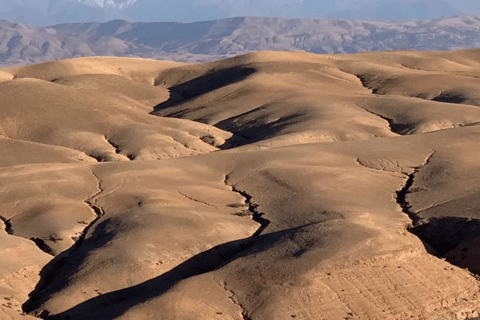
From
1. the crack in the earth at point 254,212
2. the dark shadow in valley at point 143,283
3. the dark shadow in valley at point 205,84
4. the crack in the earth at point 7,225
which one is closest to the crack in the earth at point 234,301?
the dark shadow in valley at point 143,283

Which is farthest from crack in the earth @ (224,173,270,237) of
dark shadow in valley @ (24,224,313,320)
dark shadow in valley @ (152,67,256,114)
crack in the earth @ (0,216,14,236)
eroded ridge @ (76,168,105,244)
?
dark shadow in valley @ (152,67,256,114)

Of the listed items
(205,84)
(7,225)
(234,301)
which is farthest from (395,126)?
(234,301)

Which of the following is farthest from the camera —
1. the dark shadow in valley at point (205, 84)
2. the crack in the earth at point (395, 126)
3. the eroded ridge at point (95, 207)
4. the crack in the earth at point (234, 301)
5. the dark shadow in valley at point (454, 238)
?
the dark shadow in valley at point (205, 84)

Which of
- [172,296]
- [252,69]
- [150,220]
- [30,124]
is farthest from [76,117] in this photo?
[172,296]

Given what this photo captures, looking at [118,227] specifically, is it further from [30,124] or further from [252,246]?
[30,124]

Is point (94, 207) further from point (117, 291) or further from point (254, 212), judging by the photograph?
point (117, 291)

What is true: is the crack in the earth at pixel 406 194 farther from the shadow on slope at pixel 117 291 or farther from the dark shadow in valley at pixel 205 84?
the dark shadow in valley at pixel 205 84

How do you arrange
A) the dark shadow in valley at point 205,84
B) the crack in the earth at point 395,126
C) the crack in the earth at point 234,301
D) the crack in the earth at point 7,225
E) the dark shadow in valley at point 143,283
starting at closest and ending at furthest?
the crack in the earth at point 234,301, the dark shadow in valley at point 143,283, the crack in the earth at point 7,225, the crack in the earth at point 395,126, the dark shadow in valley at point 205,84

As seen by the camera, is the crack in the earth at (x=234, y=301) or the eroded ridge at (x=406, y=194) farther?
the eroded ridge at (x=406, y=194)

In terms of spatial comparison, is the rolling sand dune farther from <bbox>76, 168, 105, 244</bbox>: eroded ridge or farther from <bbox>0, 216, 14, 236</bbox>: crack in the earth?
<bbox>0, 216, 14, 236</bbox>: crack in the earth
